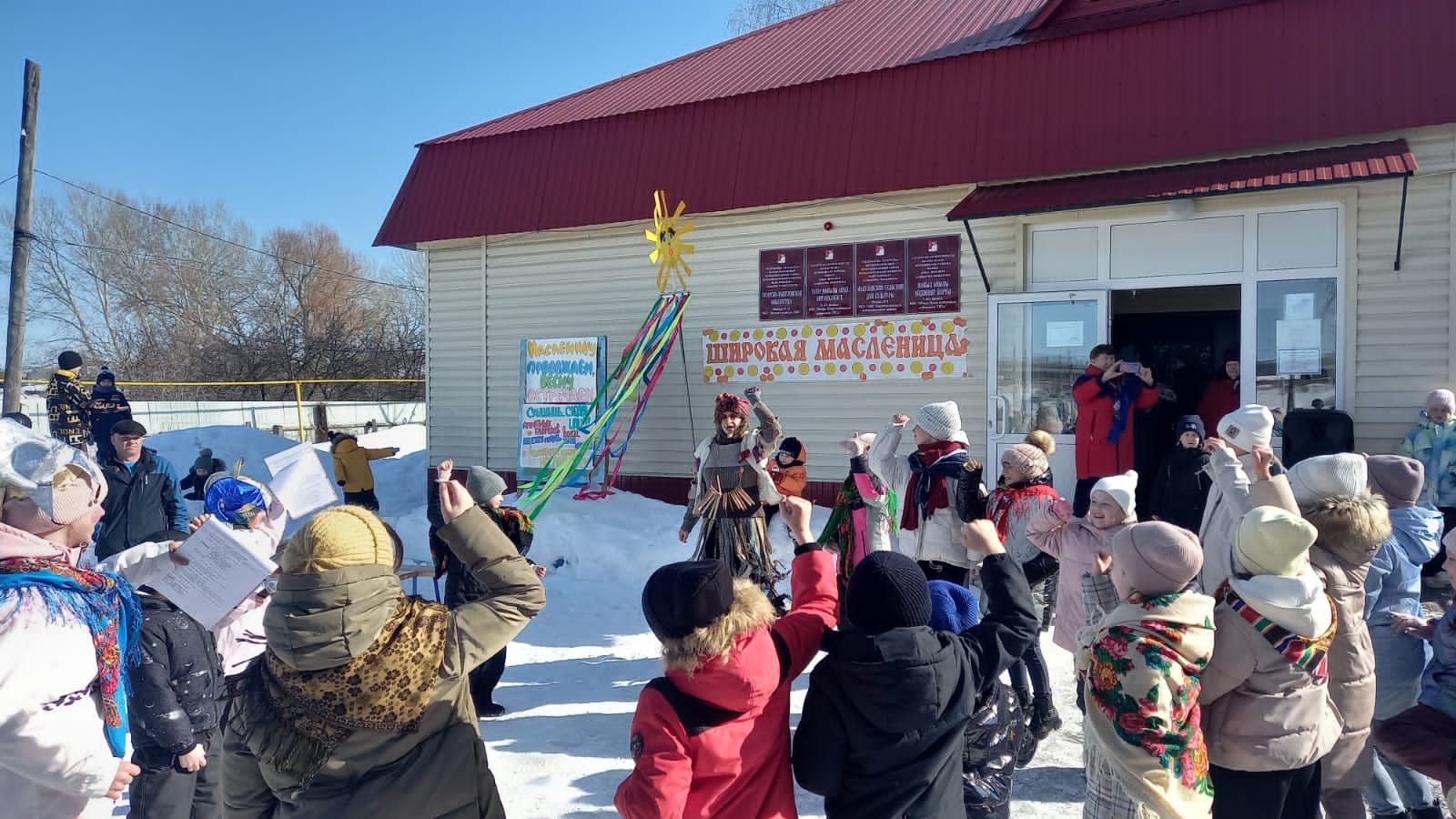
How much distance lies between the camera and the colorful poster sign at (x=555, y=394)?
1016cm

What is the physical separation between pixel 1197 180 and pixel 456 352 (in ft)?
26.7

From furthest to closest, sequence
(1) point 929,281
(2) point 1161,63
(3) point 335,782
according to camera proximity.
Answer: (1) point 929,281 → (2) point 1161,63 → (3) point 335,782

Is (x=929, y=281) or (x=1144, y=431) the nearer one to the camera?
(x=1144, y=431)

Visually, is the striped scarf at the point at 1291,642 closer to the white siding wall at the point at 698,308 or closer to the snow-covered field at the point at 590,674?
the snow-covered field at the point at 590,674

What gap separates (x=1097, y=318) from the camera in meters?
7.97

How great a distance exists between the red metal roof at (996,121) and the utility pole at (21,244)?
6.20 m

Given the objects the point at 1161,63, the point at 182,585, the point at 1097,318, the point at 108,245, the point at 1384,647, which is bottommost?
the point at 1384,647

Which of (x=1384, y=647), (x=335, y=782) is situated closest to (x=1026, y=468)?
(x=1384, y=647)

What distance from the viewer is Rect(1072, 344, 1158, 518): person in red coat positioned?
23.9 ft

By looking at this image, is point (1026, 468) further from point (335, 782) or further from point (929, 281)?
point (929, 281)

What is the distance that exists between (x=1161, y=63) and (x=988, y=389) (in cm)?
295

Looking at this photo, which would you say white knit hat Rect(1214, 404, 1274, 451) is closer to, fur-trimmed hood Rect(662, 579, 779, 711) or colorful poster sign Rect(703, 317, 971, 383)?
fur-trimmed hood Rect(662, 579, 779, 711)

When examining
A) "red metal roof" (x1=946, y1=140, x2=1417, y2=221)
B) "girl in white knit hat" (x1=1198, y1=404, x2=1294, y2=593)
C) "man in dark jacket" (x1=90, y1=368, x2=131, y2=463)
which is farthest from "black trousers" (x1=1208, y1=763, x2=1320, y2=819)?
"man in dark jacket" (x1=90, y1=368, x2=131, y2=463)

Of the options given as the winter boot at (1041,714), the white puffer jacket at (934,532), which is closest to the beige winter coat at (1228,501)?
the winter boot at (1041,714)
